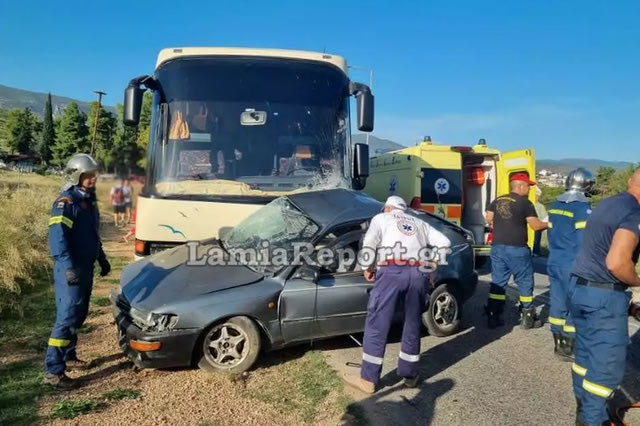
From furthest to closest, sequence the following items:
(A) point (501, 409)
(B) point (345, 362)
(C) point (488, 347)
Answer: (C) point (488, 347) → (B) point (345, 362) → (A) point (501, 409)

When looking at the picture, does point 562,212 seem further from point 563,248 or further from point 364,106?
point 364,106

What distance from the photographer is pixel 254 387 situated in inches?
165

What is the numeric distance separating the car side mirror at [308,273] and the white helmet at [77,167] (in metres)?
2.08

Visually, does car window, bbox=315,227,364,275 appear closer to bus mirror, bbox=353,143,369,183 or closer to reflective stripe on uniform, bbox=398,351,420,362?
reflective stripe on uniform, bbox=398,351,420,362

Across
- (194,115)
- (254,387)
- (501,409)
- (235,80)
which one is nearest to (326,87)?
(235,80)

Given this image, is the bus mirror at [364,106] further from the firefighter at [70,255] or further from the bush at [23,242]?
the bush at [23,242]

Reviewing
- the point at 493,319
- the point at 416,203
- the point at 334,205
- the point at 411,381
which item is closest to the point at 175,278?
the point at 334,205

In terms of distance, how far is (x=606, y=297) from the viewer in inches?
128

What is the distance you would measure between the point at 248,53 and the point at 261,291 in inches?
123

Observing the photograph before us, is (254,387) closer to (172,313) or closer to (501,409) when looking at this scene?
(172,313)

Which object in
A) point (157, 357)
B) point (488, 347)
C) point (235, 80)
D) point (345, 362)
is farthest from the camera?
point (235, 80)

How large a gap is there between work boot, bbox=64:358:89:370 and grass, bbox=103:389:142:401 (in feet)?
2.63

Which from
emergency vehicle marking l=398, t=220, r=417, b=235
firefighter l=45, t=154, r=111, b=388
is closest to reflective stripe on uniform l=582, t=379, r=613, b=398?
emergency vehicle marking l=398, t=220, r=417, b=235

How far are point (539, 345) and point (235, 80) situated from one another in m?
4.67
